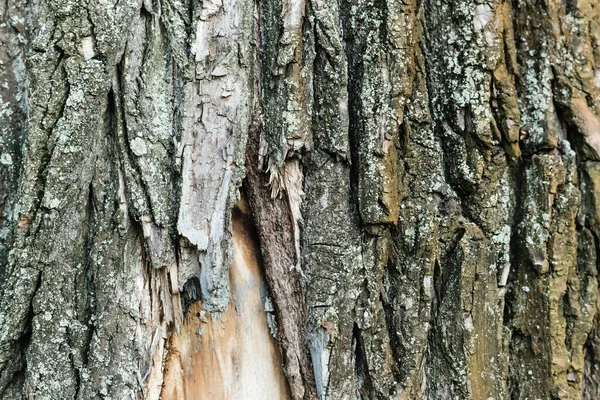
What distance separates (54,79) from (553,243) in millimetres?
1533

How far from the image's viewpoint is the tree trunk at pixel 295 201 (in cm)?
148

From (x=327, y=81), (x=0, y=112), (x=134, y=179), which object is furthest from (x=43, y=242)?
(x=327, y=81)

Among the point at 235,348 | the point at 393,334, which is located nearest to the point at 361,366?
the point at 393,334

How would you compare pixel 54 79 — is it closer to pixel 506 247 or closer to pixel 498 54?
pixel 498 54

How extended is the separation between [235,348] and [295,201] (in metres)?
0.48

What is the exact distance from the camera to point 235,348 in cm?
160

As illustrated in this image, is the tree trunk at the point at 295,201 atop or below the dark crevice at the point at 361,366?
atop

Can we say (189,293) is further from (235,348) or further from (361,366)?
(361,366)

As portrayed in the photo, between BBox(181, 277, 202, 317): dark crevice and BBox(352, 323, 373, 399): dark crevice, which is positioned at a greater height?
BBox(181, 277, 202, 317): dark crevice

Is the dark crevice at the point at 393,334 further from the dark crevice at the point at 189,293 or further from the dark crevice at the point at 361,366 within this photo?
the dark crevice at the point at 189,293

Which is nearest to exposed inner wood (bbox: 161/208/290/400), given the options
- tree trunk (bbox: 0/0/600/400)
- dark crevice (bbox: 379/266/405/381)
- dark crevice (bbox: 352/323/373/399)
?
tree trunk (bbox: 0/0/600/400)

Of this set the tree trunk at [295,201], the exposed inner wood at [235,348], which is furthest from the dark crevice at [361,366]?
the exposed inner wood at [235,348]

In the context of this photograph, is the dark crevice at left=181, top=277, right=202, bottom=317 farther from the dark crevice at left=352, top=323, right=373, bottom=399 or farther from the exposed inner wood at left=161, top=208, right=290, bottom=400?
the dark crevice at left=352, top=323, right=373, bottom=399

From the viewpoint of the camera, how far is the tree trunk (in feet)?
4.85
